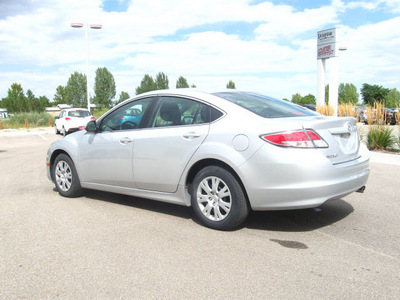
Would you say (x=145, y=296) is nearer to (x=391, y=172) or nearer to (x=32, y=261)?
(x=32, y=261)

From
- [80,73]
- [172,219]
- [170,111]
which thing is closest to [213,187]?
[172,219]

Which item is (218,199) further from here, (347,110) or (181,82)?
(181,82)

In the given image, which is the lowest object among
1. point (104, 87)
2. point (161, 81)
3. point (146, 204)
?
point (146, 204)

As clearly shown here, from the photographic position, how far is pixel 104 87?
73.2 meters

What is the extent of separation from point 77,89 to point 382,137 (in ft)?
245

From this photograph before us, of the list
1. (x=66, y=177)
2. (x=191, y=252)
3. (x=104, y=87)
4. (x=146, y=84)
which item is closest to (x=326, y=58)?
(x=66, y=177)

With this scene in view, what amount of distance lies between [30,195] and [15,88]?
90359 millimetres

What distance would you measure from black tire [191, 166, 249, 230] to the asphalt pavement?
14cm

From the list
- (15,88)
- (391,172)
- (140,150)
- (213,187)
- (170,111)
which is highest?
(15,88)

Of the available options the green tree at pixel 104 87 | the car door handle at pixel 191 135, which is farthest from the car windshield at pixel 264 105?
the green tree at pixel 104 87

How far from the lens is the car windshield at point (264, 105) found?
4398mm

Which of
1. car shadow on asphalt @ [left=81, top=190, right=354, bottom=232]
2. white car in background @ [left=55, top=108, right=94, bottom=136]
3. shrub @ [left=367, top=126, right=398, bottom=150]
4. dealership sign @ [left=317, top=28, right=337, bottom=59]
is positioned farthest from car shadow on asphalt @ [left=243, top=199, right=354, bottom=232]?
white car in background @ [left=55, top=108, right=94, bottom=136]

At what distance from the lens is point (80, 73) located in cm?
7950

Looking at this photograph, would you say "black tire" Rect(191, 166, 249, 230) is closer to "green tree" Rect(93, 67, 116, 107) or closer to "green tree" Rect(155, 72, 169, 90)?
"green tree" Rect(93, 67, 116, 107)
